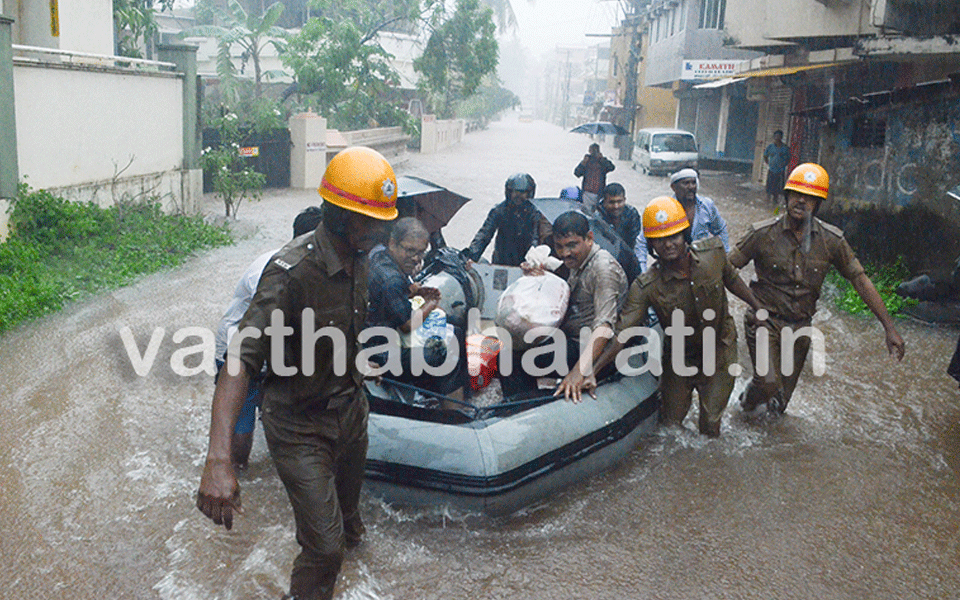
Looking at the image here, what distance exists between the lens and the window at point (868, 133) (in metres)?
11.1

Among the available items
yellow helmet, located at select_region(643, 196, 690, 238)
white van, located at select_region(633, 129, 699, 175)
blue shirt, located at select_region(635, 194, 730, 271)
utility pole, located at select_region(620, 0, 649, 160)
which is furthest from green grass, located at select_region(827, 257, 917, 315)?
utility pole, located at select_region(620, 0, 649, 160)

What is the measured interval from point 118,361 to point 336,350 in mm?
4824

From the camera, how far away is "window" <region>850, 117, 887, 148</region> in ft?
36.4

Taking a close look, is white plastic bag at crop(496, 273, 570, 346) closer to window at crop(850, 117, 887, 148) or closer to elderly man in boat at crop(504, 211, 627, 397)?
elderly man in boat at crop(504, 211, 627, 397)

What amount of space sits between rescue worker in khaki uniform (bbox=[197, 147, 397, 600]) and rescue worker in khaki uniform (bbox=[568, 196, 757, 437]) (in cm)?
202

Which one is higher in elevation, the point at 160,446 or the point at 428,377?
the point at 428,377

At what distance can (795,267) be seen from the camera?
5.57m

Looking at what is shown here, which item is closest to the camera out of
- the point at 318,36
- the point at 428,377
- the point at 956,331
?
the point at 428,377

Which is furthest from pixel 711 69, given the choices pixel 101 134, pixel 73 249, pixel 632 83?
pixel 73 249

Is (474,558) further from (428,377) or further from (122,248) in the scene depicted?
(122,248)

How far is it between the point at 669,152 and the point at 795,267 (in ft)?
70.6

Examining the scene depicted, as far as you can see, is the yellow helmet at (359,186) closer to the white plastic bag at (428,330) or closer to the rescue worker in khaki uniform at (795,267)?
the white plastic bag at (428,330)

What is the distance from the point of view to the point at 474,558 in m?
4.35

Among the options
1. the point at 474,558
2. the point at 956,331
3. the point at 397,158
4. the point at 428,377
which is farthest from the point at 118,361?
the point at 397,158
